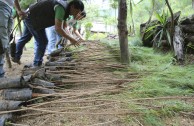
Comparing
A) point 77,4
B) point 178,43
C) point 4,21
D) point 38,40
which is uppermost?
point 77,4

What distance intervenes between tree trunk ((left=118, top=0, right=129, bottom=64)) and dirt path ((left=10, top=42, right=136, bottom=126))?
5.2 inches

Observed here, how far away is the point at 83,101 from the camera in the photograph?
1727 millimetres

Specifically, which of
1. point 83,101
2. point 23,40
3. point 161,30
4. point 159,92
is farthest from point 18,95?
point 161,30

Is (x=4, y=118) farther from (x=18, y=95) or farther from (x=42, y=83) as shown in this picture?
(x=42, y=83)

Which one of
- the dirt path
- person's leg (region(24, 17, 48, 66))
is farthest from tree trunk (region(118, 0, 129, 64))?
person's leg (region(24, 17, 48, 66))

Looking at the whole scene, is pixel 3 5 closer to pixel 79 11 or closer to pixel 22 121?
pixel 79 11

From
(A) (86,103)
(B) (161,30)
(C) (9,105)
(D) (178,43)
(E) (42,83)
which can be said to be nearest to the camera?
(C) (9,105)

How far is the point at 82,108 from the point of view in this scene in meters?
1.65

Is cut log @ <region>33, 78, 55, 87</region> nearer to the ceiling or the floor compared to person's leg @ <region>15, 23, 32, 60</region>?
nearer to the floor

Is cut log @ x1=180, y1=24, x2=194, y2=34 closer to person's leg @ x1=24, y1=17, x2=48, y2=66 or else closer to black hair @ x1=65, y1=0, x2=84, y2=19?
black hair @ x1=65, y1=0, x2=84, y2=19

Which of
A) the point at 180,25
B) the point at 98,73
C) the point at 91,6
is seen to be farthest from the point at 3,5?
the point at 91,6

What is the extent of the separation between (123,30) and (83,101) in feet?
3.96

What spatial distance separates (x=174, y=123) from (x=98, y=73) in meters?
1.18

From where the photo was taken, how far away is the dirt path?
4.98 ft
